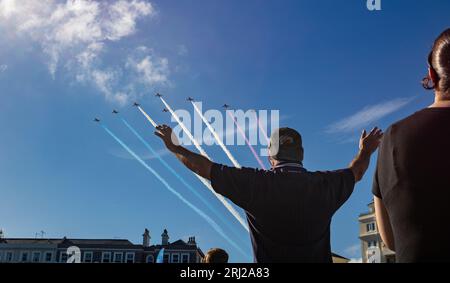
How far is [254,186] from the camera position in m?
4.56

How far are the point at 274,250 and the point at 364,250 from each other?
81.2 meters

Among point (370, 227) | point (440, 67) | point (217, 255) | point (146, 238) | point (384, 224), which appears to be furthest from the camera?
point (146, 238)

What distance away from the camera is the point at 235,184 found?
4566 mm

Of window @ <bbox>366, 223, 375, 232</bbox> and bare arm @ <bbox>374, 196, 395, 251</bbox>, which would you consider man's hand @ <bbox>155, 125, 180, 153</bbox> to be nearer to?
bare arm @ <bbox>374, 196, 395, 251</bbox>

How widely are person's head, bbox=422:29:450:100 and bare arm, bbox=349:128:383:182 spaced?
1752 millimetres

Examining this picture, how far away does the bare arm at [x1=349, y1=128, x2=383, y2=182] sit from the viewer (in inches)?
200

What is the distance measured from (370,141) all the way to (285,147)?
91 cm

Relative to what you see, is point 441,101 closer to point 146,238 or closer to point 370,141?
point 370,141

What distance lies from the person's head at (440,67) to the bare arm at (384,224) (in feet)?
2.65

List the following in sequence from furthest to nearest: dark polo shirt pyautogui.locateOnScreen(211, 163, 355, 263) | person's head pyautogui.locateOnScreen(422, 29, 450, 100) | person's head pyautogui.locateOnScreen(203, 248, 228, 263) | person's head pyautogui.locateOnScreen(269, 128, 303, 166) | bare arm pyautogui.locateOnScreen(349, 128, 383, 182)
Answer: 1. person's head pyautogui.locateOnScreen(203, 248, 228, 263)
2. bare arm pyautogui.locateOnScreen(349, 128, 383, 182)
3. person's head pyautogui.locateOnScreen(269, 128, 303, 166)
4. dark polo shirt pyautogui.locateOnScreen(211, 163, 355, 263)
5. person's head pyautogui.locateOnScreen(422, 29, 450, 100)

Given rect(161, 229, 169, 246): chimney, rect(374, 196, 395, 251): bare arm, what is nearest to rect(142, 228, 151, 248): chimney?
rect(161, 229, 169, 246): chimney

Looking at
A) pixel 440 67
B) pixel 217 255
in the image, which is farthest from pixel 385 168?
pixel 217 255
